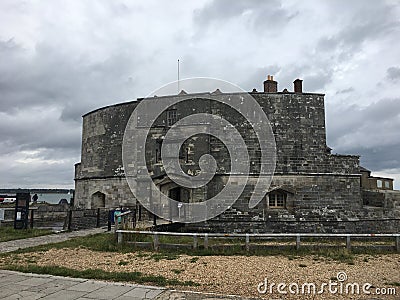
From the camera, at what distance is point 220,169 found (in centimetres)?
1803

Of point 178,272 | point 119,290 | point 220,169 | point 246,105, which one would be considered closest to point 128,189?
point 220,169

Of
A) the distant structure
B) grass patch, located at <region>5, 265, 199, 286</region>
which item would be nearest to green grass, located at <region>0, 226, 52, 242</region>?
grass patch, located at <region>5, 265, 199, 286</region>

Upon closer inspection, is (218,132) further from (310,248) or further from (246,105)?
(310,248)

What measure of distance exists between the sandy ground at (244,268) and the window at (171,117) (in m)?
10.6

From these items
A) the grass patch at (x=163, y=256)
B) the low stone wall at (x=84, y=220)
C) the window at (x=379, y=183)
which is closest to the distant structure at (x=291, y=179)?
the window at (x=379, y=183)

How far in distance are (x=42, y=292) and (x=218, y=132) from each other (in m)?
13.5

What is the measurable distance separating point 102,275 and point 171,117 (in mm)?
13428

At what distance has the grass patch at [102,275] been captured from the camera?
650cm

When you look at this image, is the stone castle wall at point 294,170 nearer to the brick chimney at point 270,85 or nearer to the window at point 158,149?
the window at point 158,149

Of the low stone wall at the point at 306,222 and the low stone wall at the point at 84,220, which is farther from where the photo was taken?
the low stone wall at the point at 306,222

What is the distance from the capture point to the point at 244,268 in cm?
777

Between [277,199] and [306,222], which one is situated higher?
[277,199]

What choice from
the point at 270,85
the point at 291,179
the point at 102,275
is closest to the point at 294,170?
the point at 291,179
